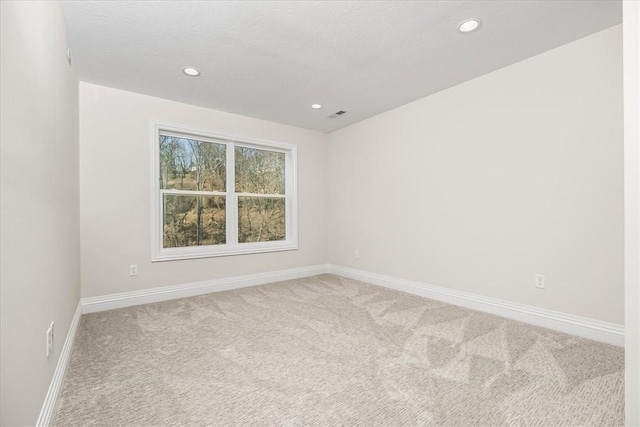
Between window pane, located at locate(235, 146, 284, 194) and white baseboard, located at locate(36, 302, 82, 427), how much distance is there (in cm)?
254

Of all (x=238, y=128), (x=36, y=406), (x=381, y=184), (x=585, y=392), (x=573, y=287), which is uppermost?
(x=238, y=128)

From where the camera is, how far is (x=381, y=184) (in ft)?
13.5

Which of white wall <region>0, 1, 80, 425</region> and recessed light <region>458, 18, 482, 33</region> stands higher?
recessed light <region>458, 18, 482, 33</region>

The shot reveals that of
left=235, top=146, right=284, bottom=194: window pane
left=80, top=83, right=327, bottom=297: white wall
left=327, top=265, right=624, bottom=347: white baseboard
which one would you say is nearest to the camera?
left=327, top=265, right=624, bottom=347: white baseboard

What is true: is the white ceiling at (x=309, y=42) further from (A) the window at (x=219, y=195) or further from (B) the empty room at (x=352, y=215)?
(A) the window at (x=219, y=195)

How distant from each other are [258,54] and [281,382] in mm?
2587

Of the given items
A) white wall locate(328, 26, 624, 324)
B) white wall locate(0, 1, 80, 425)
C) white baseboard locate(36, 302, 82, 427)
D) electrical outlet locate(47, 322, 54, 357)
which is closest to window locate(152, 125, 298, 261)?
white baseboard locate(36, 302, 82, 427)

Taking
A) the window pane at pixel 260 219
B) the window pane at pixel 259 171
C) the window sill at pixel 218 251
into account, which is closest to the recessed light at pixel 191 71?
the window pane at pixel 259 171

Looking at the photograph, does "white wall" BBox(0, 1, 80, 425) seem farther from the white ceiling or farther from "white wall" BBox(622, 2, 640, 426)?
"white wall" BBox(622, 2, 640, 426)

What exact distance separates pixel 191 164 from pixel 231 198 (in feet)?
2.25

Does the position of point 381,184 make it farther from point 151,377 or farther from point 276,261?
point 151,377

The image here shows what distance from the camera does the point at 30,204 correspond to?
49.1 inches

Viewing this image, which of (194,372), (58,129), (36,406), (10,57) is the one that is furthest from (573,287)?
(58,129)

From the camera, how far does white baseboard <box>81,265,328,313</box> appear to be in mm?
→ 3096
